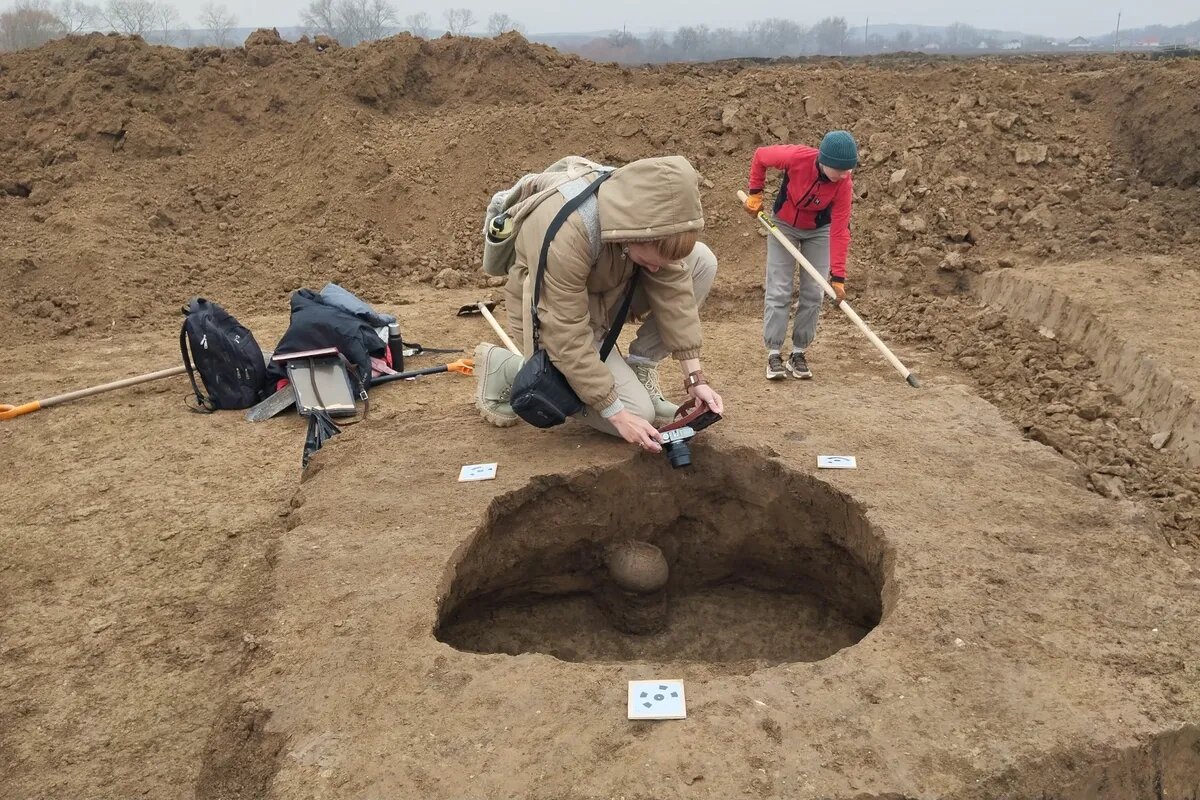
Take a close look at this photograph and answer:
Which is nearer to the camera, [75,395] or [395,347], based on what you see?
[75,395]

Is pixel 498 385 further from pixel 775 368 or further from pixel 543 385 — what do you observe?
pixel 775 368

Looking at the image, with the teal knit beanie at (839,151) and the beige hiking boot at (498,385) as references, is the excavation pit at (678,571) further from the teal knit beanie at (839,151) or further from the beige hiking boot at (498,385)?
the teal knit beanie at (839,151)

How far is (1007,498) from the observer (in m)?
3.82

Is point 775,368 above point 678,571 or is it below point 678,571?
above

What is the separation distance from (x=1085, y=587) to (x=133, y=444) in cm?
531

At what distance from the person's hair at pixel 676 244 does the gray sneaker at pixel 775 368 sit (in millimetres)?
2641

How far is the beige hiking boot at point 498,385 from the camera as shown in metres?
4.65

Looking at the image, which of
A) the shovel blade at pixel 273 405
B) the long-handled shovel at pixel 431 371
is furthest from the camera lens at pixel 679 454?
the shovel blade at pixel 273 405

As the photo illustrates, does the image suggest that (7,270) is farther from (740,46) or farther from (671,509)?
(740,46)

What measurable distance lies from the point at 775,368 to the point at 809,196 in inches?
46.0

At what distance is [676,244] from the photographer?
349 cm

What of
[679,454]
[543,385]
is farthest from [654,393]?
[543,385]

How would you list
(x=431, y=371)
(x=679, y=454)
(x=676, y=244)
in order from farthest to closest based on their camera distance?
(x=431, y=371)
(x=679, y=454)
(x=676, y=244)

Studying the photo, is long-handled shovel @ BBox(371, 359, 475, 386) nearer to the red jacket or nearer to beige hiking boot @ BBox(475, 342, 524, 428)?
beige hiking boot @ BBox(475, 342, 524, 428)
